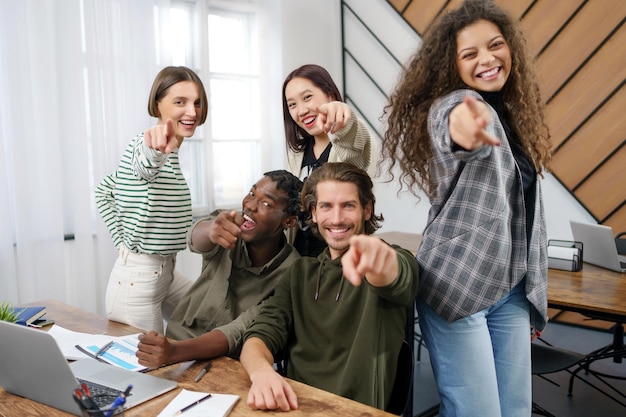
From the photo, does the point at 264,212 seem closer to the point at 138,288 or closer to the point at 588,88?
the point at 138,288

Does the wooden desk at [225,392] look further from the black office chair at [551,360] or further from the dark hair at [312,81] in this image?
the black office chair at [551,360]

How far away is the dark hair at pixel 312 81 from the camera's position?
202 centimetres

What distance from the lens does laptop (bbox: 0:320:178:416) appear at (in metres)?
1.16

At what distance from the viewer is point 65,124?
3381 millimetres

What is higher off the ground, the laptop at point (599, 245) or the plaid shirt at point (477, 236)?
the plaid shirt at point (477, 236)

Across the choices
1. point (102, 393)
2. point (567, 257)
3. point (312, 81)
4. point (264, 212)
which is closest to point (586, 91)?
point (567, 257)

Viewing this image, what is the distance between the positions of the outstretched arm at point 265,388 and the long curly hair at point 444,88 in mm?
615

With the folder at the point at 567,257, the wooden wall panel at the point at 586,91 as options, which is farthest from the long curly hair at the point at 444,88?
the wooden wall panel at the point at 586,91

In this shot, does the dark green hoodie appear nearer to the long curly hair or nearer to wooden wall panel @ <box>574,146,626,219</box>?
the long curly hair

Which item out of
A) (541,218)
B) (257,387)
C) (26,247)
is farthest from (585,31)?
(26,247)

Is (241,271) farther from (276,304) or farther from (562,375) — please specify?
(562,375)

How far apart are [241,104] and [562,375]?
310 centimetres

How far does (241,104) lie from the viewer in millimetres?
4559

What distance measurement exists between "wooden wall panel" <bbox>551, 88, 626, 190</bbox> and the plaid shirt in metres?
2.86
